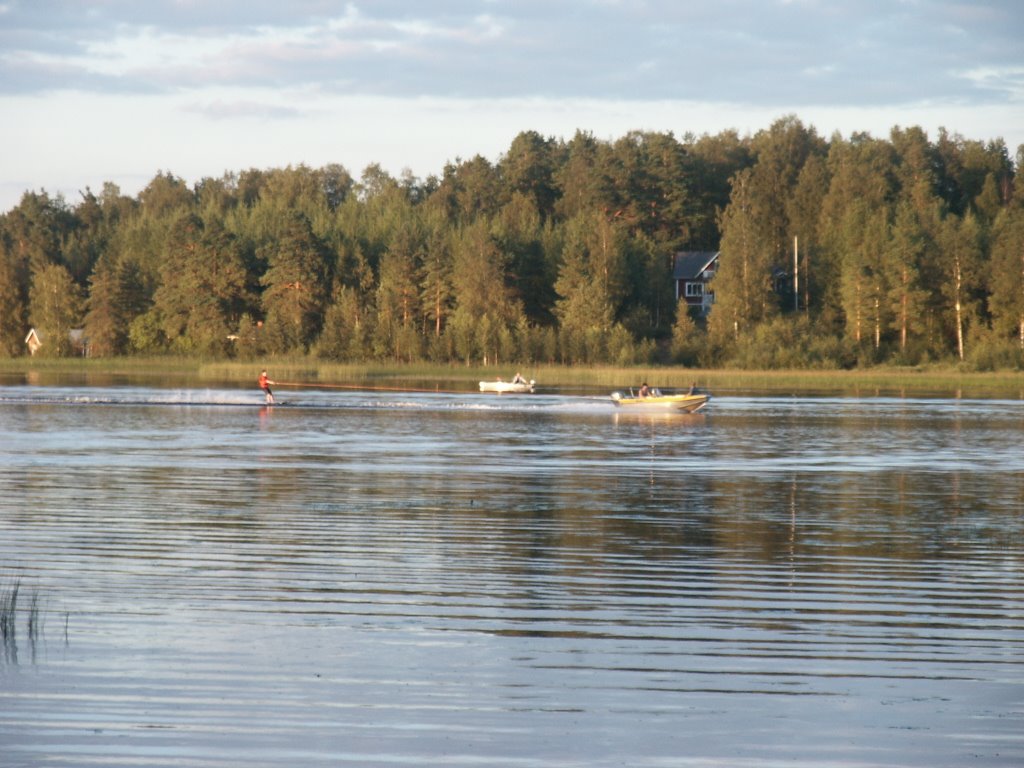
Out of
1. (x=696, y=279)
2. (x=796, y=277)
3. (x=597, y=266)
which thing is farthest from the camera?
(x=696, y=279)

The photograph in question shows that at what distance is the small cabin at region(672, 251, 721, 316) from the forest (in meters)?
1.58

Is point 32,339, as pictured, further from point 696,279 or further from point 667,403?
point 667,403

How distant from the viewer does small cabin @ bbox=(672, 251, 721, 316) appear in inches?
4466

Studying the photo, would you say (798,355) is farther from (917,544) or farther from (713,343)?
(917,544)

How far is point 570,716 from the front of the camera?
929 centimetres

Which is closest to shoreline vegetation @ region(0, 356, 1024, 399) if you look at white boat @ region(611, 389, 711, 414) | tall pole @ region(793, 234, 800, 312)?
tall pole @ region(793, 234, 800, 312)

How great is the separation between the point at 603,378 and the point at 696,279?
32.8 meters

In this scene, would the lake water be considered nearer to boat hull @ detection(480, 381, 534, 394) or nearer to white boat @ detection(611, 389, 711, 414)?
white boat @ detection(611, 389, 711, 414)

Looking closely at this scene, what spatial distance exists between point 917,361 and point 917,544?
244ft

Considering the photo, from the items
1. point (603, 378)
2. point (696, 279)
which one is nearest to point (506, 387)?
point (603, 378)

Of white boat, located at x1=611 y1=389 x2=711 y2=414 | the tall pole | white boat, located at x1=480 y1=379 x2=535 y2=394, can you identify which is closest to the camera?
white boat, located at x1=611 y1=389 x2=711 y2=414

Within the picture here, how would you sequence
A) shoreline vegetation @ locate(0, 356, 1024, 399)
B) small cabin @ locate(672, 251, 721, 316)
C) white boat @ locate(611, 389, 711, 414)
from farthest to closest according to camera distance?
small cabin @ locate(672, 251, 721, 316) < shoreline vegetation @ locate(0, 356, 1024, 399) < white boat @ locate(611, 389, 711, 414)

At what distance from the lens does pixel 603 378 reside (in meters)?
83.6

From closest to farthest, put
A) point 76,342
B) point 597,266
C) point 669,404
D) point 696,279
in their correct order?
1. point 669,404
2. point 597,266
3. point 696,279
4. point 76,342
